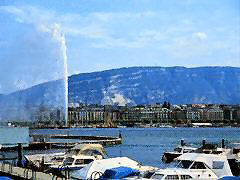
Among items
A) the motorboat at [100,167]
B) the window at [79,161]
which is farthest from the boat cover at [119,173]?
the window at [79,161]

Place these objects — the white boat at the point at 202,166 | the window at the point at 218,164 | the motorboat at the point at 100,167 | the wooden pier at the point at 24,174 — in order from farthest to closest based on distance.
Answer: the motorboat at the point at 100,167 < the wooden pier at the point at 24,174 < the window at the point at 218,164 < the white boat at the point at 202,166

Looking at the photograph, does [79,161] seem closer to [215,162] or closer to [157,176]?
[215,162]

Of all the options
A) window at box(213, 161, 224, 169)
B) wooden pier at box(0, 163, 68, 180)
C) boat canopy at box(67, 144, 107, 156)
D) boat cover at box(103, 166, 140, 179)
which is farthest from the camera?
boat canopy at box(67, 144, 107, 156)

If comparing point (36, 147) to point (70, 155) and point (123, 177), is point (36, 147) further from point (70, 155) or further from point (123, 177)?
point (123, 177)

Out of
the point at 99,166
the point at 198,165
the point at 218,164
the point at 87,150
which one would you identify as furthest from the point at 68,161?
the point at 218,164

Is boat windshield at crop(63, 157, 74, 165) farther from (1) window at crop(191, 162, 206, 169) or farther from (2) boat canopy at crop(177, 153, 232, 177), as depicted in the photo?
(1) window at crop(191, 162, 206, 169)

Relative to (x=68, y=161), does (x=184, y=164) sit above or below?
above

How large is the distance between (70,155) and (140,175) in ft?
57.1

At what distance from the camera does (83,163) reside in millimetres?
42312

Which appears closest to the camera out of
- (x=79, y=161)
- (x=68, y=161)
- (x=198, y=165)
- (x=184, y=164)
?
(x=198, y=165)

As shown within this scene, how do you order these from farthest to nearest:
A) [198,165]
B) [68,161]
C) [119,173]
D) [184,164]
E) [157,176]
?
[68,161] < [184,164] < [198,165] < [119,173] < [157,176]

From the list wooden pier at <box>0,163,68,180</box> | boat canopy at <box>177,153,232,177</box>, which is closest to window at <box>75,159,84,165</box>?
wooden pier at <box>0,163,68,180</box>

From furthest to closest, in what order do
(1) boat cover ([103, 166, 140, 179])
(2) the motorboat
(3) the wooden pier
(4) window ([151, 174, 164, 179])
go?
(2) the motorboat
(3) the wooden pier
(1) boat cover ([103, 166, 140, 179])
(4) window ([151, 174, 164, 179])

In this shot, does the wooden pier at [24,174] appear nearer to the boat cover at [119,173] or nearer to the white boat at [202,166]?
the boat cover at [119,173]
